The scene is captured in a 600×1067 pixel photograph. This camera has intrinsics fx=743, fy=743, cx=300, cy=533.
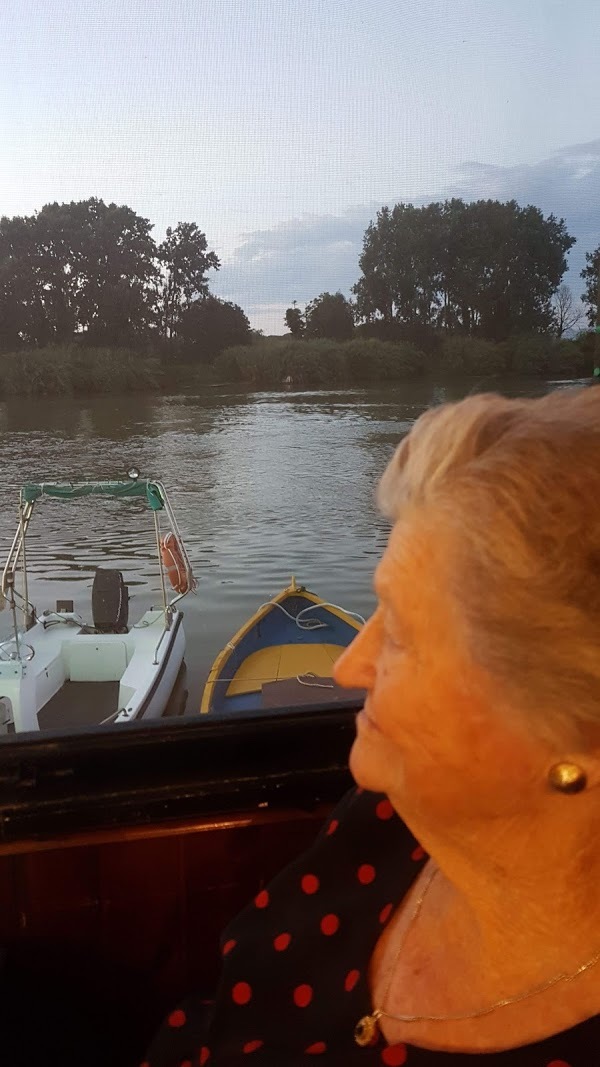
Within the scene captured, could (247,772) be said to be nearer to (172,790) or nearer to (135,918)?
(172,790)

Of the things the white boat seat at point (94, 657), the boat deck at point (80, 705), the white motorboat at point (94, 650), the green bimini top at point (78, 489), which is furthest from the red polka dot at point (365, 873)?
the white boat seat at point (94, 657)

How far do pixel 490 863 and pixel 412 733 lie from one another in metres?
0.11

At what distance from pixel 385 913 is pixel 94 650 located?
489 cm

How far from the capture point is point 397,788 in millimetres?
505

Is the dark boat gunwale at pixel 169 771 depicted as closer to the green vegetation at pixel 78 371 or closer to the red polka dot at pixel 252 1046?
the red polka dot at pixel 252 1046

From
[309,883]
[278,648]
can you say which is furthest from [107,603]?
[309,883]

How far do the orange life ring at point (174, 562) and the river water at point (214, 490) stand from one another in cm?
102

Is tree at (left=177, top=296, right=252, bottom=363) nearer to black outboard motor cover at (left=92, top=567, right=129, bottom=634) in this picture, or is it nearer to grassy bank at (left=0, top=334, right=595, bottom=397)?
grassy bank at (left=0, top=334, right=595, bottom=397)

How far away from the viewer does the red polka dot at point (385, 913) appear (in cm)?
62

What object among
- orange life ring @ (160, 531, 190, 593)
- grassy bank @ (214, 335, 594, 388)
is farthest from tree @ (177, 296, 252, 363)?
orange life ring @ (160, 531, 190, 593)

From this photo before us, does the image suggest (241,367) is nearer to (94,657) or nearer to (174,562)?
(174,562)

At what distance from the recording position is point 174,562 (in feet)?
17.8

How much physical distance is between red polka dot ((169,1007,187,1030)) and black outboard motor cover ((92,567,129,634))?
4854mm

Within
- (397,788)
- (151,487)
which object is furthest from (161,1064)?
(151,487)
